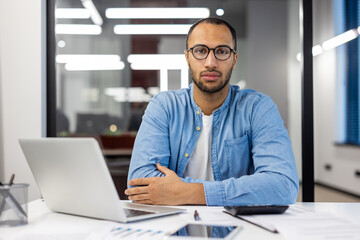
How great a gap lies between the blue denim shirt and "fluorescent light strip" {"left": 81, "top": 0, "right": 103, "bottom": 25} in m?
1.49

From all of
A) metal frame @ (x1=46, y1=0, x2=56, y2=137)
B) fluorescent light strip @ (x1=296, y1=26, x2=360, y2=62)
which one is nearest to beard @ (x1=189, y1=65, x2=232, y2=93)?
metal frame @ (x1=46, y1=0, x2=56, y2=137)

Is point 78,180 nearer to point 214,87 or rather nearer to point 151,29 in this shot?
point 214,87

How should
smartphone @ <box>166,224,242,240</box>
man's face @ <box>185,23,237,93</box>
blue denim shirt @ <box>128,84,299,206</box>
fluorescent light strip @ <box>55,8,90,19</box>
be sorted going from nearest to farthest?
smartphone @ <box>166,224,242,240</box> → blue denim shirt @ <box>128,84,299,206</box> → man's face @ <box>185,23,237,93</box> → fluorescent light strip @ <box>55,8,90,19</box>

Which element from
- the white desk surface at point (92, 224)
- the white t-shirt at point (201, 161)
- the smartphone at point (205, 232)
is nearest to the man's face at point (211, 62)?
the white t-shirt at point (201, 161)

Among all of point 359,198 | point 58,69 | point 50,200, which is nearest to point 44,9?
point 58,69

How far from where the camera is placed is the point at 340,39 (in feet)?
17.8

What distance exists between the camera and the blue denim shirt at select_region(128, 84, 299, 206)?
154cm

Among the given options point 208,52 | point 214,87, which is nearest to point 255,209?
point 214,87

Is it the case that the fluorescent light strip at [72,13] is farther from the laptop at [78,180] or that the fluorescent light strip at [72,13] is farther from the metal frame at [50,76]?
the laptop at [78,180]

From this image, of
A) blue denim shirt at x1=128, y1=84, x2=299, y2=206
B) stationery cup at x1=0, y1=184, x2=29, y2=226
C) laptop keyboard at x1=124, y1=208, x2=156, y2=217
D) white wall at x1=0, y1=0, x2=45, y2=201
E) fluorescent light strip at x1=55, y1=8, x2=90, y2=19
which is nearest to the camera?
stationery cup at x1=0, y1=184, x2=29, y2=226

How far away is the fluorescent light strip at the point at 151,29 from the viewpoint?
2934mm

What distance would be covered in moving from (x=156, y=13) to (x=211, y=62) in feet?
4.85

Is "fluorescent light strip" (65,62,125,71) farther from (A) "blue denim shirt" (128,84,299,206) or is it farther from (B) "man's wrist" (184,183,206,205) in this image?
(B) "man's wrist" (184,183,206,205)

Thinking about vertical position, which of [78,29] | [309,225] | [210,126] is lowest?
[309,225]
